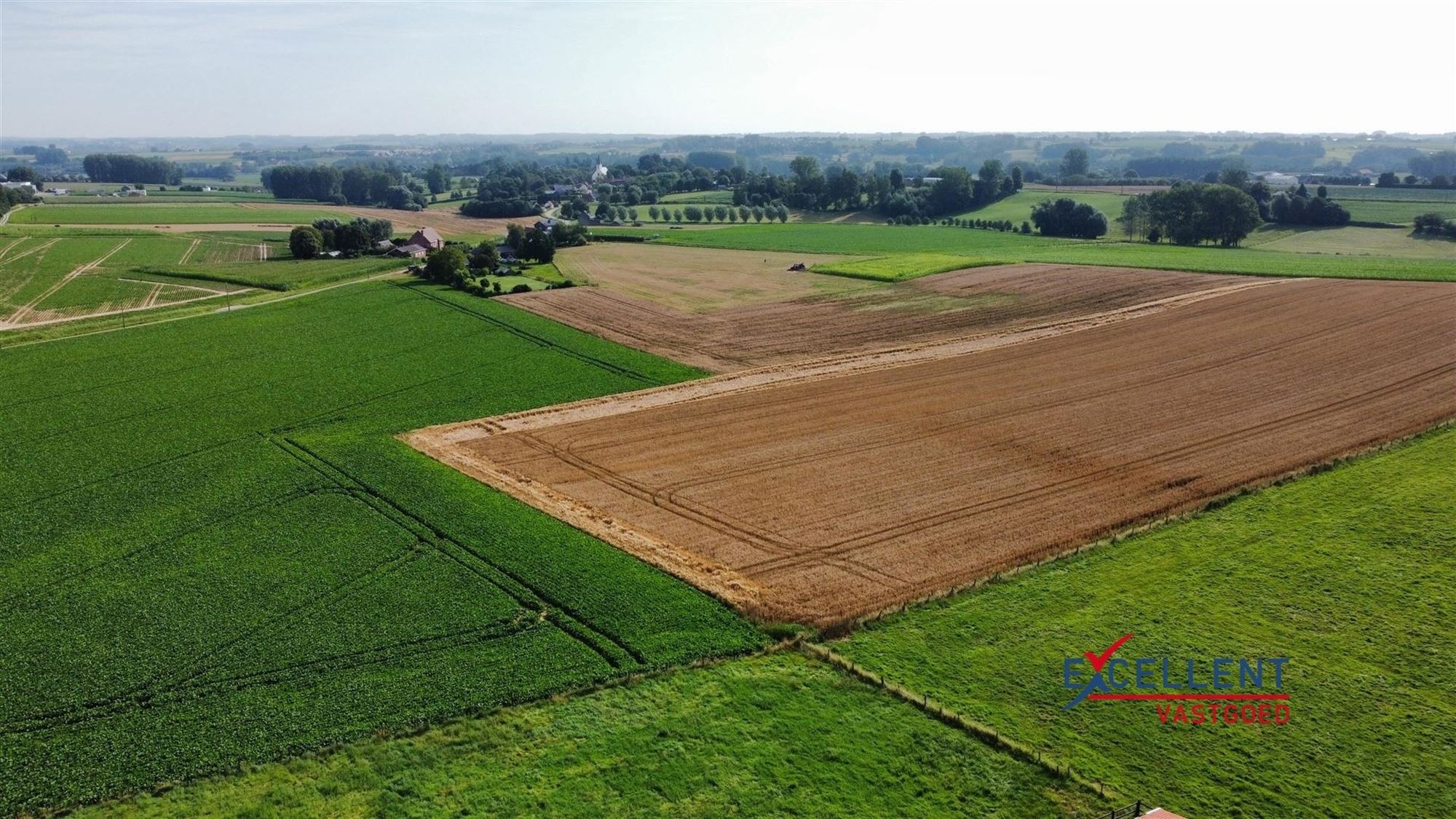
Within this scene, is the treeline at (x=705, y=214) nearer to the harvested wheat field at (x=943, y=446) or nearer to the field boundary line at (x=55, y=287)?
the field boundary line at (x=55, y=287)

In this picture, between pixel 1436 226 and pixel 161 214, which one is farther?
pixel 161 214

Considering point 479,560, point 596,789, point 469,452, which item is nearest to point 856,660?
point 596,789

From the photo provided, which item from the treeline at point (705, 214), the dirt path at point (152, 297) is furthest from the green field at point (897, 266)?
the treeline at point (705, 214)

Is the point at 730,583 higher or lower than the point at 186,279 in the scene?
lower

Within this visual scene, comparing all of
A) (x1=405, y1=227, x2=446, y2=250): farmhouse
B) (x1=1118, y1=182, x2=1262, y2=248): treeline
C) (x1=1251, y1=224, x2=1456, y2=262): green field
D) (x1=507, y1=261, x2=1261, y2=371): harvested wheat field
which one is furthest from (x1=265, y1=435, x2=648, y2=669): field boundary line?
(x1=1118, y1=182, x2=1262, y2=248): treeline

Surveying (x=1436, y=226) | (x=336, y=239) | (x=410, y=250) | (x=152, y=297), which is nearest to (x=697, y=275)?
(x=410, y=250)

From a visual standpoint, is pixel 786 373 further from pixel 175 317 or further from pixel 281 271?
pixel 281 271

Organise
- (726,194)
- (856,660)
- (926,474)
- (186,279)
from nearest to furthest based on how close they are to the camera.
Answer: (856,660), (926,474), (186,279), (726,194)

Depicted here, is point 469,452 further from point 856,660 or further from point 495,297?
point 495,297
